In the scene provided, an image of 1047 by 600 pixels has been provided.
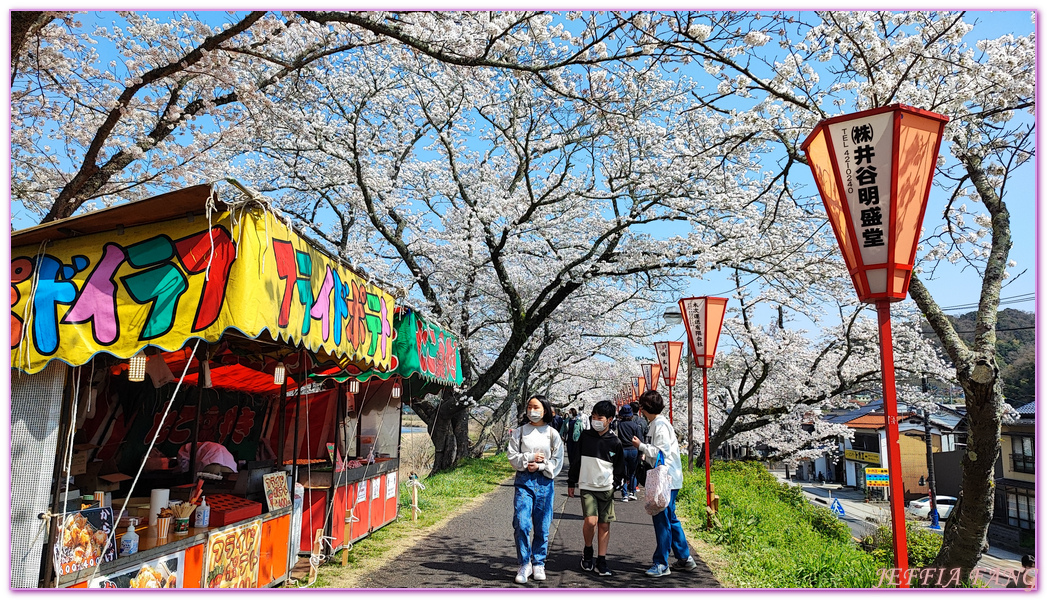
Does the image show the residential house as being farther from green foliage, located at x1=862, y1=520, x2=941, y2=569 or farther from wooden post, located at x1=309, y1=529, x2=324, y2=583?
wooden post, located at x1=309, y1=529, x2=324, y2=583

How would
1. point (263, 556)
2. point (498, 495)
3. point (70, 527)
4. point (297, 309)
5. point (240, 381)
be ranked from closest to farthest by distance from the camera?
point (70, 527) < point (297, 309) < point (263, 556) < point (240, 381) < point (498, 495)

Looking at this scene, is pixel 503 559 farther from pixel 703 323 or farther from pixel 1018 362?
pixel 1018 362

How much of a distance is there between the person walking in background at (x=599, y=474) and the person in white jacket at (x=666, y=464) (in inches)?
12.8

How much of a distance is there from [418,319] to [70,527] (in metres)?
4.85

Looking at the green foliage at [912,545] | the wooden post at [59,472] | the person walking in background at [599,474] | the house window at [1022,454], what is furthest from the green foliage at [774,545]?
the house window at [1022,454]

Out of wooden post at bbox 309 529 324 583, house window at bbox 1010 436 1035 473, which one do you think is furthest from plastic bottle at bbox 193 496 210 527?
house window at bbox 1010 436 1035 473

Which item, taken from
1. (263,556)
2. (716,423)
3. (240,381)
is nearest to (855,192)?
(263,556)

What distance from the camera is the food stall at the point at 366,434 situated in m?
6.91

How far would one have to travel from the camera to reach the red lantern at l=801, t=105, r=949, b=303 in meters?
3.72

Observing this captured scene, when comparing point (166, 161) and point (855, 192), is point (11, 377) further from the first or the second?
point (166, 161)

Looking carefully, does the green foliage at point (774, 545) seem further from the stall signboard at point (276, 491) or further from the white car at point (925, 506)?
the white car at point (925, 506)

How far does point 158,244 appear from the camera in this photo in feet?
12.3

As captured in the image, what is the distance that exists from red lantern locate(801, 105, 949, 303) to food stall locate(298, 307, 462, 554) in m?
5.13

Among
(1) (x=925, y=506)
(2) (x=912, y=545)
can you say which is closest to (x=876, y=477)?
(1) (x=925, y=506)
